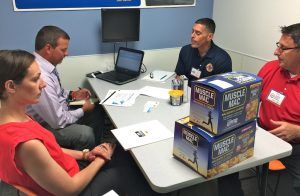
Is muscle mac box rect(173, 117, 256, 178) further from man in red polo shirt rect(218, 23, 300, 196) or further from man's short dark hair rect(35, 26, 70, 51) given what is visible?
man's short dark hair rect(35, 26, 70, 51)

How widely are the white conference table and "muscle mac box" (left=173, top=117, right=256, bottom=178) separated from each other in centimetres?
4

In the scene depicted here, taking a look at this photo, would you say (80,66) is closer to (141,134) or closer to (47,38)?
(47,38)

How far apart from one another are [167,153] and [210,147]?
340 millimetres

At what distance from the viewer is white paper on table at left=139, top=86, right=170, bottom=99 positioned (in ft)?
7.50

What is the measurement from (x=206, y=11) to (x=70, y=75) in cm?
184

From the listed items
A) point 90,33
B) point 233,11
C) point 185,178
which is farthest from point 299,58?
point 90,33

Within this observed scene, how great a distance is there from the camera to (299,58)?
1937 mm

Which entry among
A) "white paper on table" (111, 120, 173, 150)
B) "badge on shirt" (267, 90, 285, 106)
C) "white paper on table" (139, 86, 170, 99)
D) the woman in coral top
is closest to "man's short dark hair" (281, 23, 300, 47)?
"badge on shirt" (267, 90, 285, 106)

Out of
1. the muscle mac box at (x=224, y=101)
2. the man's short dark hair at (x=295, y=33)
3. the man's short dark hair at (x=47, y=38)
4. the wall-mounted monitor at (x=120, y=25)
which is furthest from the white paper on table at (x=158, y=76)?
the muscle mac box at (x=224, y=101)

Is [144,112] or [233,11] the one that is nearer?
[144,112]

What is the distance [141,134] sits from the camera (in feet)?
5.45

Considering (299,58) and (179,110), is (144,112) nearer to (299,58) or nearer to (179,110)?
(179,110)

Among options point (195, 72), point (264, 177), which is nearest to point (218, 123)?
point (264, 177)

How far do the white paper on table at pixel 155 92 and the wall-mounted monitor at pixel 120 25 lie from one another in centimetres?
84
